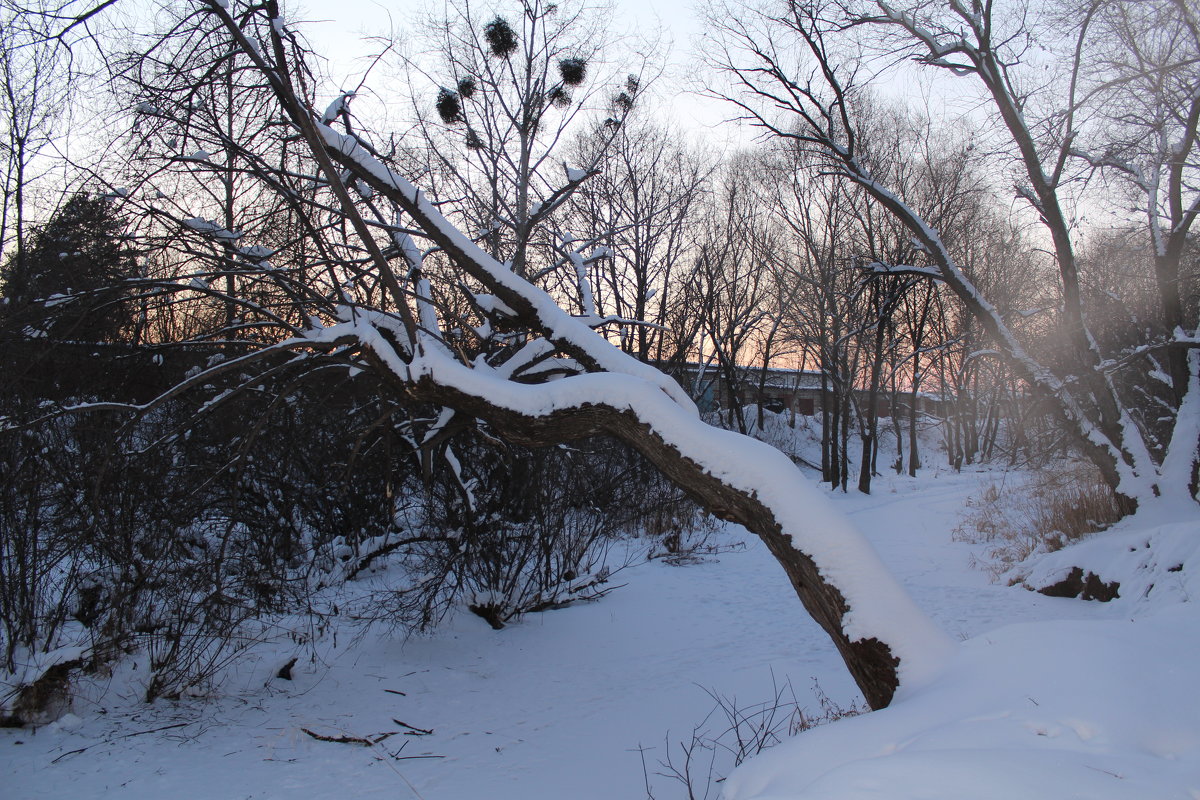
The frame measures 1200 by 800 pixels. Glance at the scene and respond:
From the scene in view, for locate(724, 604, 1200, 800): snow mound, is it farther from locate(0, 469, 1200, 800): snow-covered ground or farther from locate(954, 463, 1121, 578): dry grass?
locate(954, 463, 1121, 578): dry grass

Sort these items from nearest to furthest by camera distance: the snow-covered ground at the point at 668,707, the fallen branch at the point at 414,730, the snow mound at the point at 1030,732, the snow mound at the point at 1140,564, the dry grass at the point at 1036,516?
the snow mound at the point at 1030,732, the snow-covered ground at the point at 668,707, the fallen branch at the point at 414,730, the snow mound at the point at 1140,564, the dry grass at the point at 1036,516


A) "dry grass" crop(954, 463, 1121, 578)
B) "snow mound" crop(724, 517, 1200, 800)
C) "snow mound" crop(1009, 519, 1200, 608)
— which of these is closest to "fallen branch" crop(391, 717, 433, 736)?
"snow mound" crop(724, 517, 1200, 800)

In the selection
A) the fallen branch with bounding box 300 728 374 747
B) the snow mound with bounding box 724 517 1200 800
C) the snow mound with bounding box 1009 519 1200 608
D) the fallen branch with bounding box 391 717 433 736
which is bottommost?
the fallen branch with bounding box 391 717 433 736

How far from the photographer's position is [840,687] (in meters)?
5.80

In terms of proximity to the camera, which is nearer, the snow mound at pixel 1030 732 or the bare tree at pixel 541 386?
the snow mound at pixel 1030 732

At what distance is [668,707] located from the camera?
18.9 ft

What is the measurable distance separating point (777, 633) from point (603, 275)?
55.9ft

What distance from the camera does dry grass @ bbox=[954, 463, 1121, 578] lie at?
946 cm

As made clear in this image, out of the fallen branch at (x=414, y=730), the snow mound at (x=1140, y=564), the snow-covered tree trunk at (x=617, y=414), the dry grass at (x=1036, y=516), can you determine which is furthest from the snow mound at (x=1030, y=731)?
the dry grass at (x=1036, y=516)

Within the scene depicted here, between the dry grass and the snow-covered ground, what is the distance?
0.55 meters

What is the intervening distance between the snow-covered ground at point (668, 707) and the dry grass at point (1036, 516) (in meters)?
0.55

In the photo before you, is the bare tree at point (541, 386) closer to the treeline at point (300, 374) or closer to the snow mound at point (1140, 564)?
the treeline at point (300, 374)

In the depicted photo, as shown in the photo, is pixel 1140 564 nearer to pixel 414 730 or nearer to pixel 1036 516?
pixel 1036 516

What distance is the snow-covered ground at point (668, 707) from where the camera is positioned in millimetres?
2281
